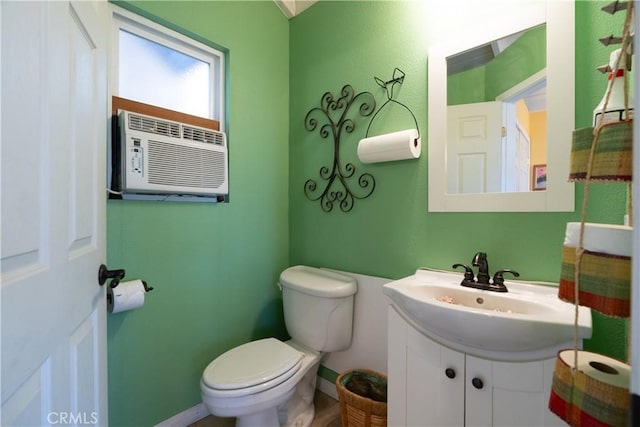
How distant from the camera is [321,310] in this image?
148cm

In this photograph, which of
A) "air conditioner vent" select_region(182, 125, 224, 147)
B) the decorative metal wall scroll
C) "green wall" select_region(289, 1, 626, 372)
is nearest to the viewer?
"green wall" select_region(289, 1, 626, 372)

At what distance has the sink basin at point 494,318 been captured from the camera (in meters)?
0.72

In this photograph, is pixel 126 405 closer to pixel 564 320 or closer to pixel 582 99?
pixel 564 320

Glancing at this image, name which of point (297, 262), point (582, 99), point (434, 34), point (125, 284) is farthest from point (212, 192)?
point (582, 99)

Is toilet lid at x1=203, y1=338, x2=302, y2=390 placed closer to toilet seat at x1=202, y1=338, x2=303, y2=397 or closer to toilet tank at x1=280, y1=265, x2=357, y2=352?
toilet seat at x1=202, y1=338, x2=303, y2=397

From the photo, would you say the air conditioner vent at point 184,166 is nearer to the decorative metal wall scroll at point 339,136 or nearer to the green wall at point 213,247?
the green wall at point 213,247

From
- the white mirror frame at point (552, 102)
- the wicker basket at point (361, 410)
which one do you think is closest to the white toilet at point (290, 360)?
the wicker basket at point (361, 410)

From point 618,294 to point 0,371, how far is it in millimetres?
927

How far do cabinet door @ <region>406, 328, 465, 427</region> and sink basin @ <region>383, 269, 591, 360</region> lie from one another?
1.8 inches

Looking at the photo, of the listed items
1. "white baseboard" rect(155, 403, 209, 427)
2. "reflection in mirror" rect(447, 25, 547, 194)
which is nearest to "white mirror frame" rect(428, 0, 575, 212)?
"reflection in mirror" rect(447, 25, 547, 194)

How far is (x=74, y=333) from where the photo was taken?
677mm

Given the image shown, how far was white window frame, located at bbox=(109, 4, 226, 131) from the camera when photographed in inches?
51.2

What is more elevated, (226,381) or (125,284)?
(125,284)

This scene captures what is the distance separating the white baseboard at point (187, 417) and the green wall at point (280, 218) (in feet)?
0.12
